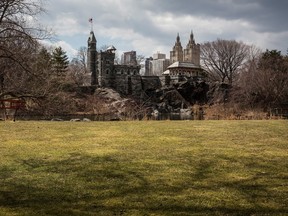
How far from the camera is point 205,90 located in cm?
7194

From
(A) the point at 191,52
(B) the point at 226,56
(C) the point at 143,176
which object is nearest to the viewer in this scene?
(C) the point at 143,176

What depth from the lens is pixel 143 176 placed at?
8258 millimetres

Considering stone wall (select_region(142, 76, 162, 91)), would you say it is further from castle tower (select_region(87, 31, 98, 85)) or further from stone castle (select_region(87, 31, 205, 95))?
castle tower (select_region(87, 31, 98, 85))

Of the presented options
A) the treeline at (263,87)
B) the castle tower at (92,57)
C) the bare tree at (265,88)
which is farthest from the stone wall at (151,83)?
the bare tree at (265,88)

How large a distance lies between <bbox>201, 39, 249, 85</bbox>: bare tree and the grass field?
6521 cm

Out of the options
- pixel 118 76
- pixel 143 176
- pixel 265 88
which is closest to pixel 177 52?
pixel 118 76

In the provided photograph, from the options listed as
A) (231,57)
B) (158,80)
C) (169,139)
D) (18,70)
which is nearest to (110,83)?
(158,80)

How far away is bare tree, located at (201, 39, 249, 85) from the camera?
76.9 metres

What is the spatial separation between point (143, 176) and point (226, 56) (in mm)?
72122

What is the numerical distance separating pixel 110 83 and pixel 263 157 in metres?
67.8

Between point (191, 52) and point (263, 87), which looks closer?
point (263, 87)

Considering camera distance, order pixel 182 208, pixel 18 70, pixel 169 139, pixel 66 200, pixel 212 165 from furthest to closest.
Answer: pixel 169 139, pixel 212 165, pixel 18 70, pixel 66 200, pixel 182 208

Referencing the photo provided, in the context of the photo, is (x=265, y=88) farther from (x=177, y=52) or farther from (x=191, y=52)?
(x=177, y=52)

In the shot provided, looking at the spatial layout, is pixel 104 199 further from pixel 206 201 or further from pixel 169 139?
pixel 169 139
